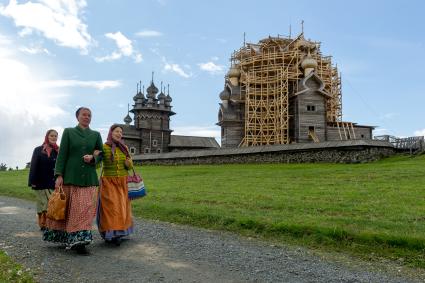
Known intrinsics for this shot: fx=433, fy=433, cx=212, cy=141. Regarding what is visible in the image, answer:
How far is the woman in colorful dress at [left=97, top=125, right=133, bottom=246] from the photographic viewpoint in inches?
309

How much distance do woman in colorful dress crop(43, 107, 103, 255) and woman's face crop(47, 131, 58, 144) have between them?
214 centimetres

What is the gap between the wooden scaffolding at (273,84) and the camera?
1790 inches

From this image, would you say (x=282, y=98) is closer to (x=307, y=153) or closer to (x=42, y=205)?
(x=307, y=153)

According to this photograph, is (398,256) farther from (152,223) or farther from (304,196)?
(304,196)

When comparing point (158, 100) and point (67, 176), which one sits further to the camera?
point (158, 100)

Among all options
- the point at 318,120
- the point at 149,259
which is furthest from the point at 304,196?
the point at 318,120

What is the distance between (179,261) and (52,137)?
186 inches

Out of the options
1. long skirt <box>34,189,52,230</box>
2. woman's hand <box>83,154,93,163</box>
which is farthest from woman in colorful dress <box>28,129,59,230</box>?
woman's hand <box>83,154,93,163</box>

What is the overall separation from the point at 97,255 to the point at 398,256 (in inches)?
193

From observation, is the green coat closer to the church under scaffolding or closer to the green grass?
the green grass

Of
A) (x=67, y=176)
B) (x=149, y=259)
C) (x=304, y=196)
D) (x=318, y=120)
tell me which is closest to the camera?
(x=149, y=259)

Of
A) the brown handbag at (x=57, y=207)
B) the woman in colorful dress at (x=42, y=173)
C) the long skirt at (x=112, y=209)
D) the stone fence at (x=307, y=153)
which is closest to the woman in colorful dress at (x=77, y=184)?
the brown handbag at (x=57, y=207)

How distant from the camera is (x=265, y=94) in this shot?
1833 inches

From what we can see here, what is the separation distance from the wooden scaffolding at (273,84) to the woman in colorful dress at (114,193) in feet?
121
